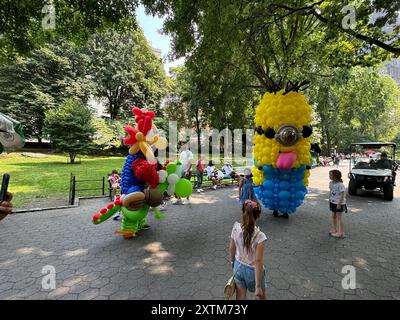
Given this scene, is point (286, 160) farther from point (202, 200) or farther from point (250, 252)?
point (202, 200)

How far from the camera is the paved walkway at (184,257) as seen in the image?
Result: 369 cm

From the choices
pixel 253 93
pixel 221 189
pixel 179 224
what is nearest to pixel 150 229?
pixel 179 224

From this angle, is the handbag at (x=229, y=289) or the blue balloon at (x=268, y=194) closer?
the handbag at (x=229, y=289)

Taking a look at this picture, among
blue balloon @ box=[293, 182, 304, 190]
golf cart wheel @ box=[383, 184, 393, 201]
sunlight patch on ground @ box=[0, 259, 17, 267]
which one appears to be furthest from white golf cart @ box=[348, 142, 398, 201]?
sunlight patch on ground @ box=[0, 259, 17, 267]

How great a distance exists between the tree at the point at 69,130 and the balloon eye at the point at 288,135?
21235mm

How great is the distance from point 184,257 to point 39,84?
3389cm

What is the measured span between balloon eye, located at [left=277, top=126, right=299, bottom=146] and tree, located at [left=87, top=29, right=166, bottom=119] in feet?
94.4

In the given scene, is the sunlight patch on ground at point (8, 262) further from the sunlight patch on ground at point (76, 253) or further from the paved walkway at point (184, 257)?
the sunlight patch on ground at point (76, 253)

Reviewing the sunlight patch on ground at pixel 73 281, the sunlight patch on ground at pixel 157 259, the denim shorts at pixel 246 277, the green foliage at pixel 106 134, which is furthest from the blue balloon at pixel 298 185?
the green foliage at pixel 106 134

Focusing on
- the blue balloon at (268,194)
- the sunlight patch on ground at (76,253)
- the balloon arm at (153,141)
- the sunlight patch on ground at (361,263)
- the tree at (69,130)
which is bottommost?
the sunlight patch on ground at (361,263)

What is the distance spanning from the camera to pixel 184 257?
4.80 metres

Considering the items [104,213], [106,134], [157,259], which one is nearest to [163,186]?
[104,213]

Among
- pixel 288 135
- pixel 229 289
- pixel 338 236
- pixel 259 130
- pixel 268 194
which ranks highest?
pixel 259 130

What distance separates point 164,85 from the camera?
1426 inches
